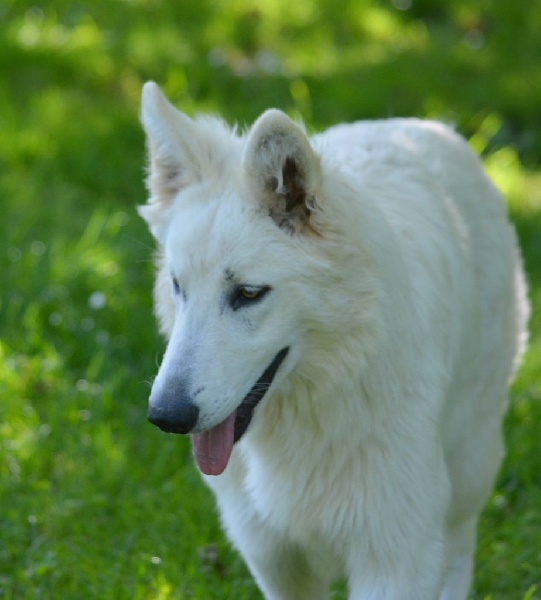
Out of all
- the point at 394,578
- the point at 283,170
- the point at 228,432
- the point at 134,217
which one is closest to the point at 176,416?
the point at 228,432

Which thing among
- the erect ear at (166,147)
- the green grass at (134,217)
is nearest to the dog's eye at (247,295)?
the erect ear at (166,147)

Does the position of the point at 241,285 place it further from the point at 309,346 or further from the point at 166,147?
the point at 166,147

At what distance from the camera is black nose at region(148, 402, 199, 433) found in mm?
2725

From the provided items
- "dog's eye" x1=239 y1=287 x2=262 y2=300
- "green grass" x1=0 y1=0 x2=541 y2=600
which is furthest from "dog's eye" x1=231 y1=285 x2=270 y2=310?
"green grass" x1=0 y1=0 x2=541 y2=600

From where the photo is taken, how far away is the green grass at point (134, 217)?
4.05 metres

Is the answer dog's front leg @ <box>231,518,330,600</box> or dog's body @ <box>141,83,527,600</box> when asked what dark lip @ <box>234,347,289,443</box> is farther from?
dog's front leg @ <box>231,518,330,600</box>

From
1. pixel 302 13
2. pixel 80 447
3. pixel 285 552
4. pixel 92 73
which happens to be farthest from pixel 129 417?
pixel 302 13

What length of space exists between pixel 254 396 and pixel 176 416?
312 millimetres

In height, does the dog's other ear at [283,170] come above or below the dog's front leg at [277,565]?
above

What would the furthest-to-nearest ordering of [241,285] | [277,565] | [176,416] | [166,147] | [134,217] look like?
[134,217] → [277,565] → [166,147] → [241,285] → [176,416]

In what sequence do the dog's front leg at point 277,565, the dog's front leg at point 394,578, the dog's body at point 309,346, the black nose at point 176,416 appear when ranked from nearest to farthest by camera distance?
the black nose at point 176,416 < the dog's body at point 309,346 < the dog's front leg at point 394,578 < the dog's front leg at point 277,565

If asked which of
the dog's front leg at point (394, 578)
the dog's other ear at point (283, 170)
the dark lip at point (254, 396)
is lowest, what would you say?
the dog's front leg at point (394, 578)

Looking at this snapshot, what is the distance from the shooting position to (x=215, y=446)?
9.73 ft

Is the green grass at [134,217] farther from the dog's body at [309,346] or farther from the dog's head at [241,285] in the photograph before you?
the dog's head at [241,285]
